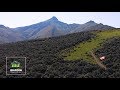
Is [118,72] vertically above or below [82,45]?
below

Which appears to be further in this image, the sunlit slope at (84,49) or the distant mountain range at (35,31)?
the distant mountain range at (35,31)

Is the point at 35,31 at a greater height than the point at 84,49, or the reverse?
the point at 35,31

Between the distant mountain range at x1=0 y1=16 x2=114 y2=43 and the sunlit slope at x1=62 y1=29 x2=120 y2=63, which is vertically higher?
the distant mountain range at x1=0 y1=16 x2=114 y2=43

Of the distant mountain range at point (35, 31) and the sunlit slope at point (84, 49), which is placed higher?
the distant mountain range at point (35, 31)

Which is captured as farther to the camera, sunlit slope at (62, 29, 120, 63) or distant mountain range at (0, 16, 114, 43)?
distant mountain range at (0, 16, 114, 43)

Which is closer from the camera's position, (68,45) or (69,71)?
(69,71)

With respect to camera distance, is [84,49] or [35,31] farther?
[35,31]

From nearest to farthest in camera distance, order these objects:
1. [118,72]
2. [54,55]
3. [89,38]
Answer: [118,72], [54,55], [89,38]

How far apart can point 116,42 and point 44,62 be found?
718 cm
